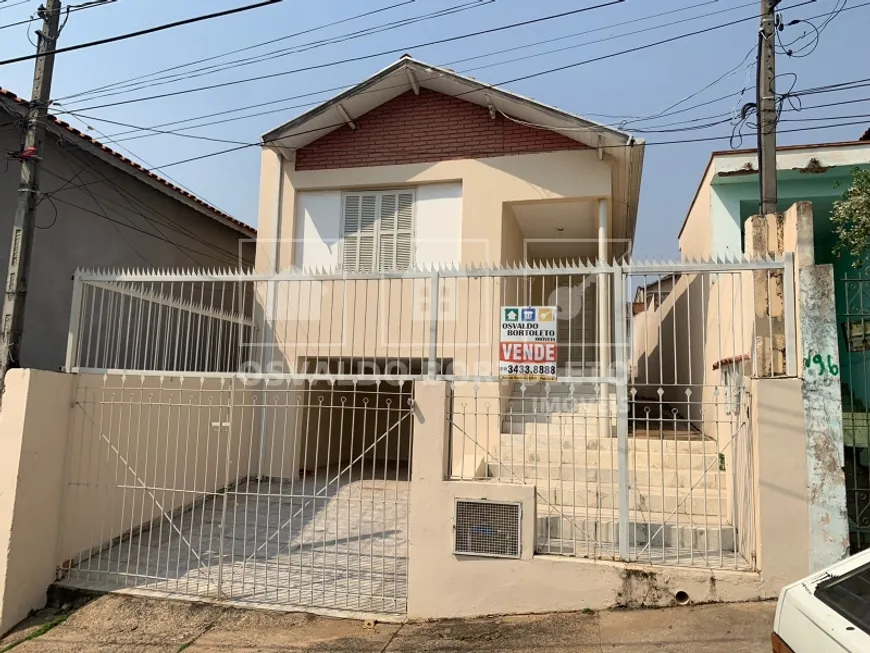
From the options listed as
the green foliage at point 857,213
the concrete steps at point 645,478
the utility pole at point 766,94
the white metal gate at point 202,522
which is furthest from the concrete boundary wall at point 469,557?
the utility pole at point 766,94

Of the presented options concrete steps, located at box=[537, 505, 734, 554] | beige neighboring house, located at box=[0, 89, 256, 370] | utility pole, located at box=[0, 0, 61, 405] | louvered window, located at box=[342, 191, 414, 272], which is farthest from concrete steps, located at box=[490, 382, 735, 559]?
beige neighboring house, located at box=[0, 89, 256, 370]

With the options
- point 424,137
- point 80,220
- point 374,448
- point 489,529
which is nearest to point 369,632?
point 489,529

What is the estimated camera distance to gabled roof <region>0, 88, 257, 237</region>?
7.40 m

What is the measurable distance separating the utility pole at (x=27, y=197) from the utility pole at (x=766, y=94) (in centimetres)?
774

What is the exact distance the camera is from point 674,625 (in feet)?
13.3

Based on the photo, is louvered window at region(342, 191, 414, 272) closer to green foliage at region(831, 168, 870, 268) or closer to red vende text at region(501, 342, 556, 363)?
red vende text at region(501, 342, 556, 363)

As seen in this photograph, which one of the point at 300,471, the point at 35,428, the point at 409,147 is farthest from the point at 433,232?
the point at 35,428

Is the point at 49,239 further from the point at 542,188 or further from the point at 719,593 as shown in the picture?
the point at 719,593

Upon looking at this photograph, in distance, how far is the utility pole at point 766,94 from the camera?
21.6 feet

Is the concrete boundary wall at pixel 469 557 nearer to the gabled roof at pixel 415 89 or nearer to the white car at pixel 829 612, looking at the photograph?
the white car at pixel 829 612

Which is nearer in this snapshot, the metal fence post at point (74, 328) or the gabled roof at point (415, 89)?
the metal fence post at point (74, 328)

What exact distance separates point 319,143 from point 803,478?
836cm

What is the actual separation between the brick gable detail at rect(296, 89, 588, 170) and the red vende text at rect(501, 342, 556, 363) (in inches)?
191

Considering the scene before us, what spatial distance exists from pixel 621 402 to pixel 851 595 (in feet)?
7.91
